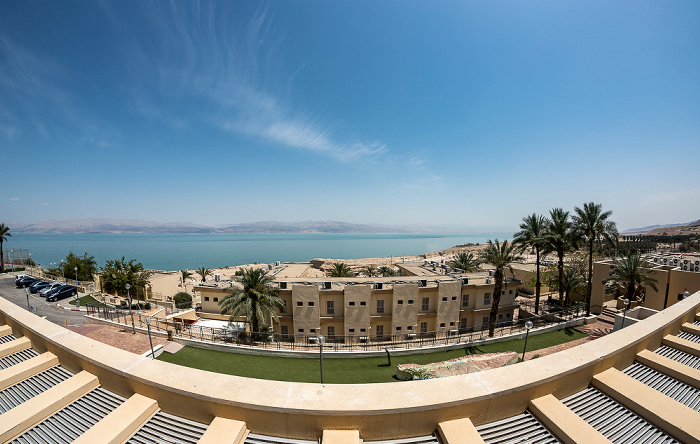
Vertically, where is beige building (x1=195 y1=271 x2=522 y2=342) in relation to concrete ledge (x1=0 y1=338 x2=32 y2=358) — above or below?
below

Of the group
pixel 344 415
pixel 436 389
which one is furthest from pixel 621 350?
pixel 344 415

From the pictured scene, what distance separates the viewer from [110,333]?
64.0 feet

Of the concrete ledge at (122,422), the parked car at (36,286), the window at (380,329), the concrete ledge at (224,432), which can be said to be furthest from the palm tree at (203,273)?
the concrete ledge at (224,432)

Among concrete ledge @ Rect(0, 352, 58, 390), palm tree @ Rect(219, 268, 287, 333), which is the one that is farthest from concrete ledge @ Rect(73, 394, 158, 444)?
palm tree @ Rect(219, 268, 287, 333)

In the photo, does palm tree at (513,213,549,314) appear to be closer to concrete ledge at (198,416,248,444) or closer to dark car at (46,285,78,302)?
concrete ledge at (198,416,248,444)

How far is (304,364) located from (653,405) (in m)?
17.3

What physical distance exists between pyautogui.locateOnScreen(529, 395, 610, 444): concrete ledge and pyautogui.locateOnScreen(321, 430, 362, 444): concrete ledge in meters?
2.96

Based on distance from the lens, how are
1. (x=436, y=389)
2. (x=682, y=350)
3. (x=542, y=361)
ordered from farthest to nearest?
1. (x=682, y=350)
2. (x=542, y=361)
3. (x=436, y=389)

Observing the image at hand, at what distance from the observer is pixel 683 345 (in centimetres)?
647

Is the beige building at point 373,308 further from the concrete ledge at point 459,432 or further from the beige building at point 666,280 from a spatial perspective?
the concrete ledge at point 459,432

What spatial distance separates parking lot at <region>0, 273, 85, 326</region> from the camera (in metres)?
22.2

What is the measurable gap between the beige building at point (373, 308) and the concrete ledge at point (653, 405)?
728 inches

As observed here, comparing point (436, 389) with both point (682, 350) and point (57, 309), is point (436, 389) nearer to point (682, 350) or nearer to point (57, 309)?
point (682, 350)

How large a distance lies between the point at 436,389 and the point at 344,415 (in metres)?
1.48
